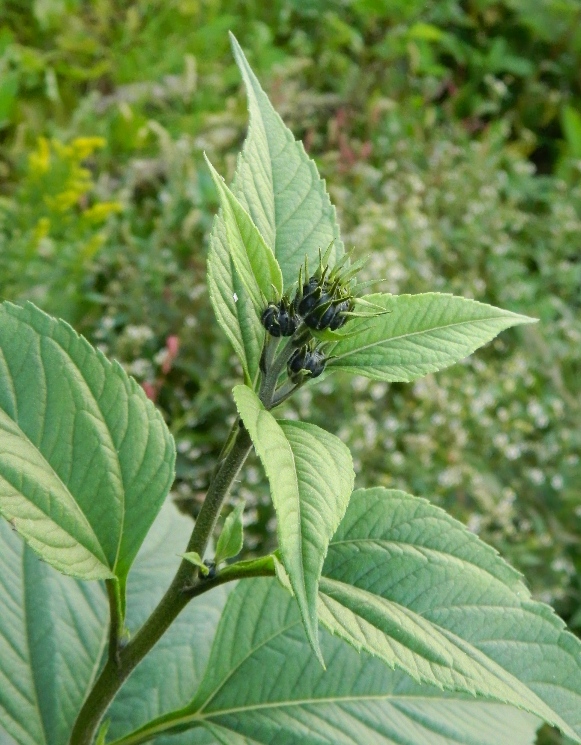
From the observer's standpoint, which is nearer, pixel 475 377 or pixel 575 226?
pixel 475 377

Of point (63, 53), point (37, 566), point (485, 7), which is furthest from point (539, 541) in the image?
point (485, 7)

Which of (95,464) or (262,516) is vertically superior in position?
(95,464)

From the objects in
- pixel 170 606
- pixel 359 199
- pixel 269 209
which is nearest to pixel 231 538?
pixel 170 606

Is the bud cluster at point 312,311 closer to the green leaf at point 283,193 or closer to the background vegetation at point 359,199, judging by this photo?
the green leaf at point 283,193

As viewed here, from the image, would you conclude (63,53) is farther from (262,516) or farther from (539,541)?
(539,541)

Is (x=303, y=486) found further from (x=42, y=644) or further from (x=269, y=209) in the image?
(x=42, y=644)
